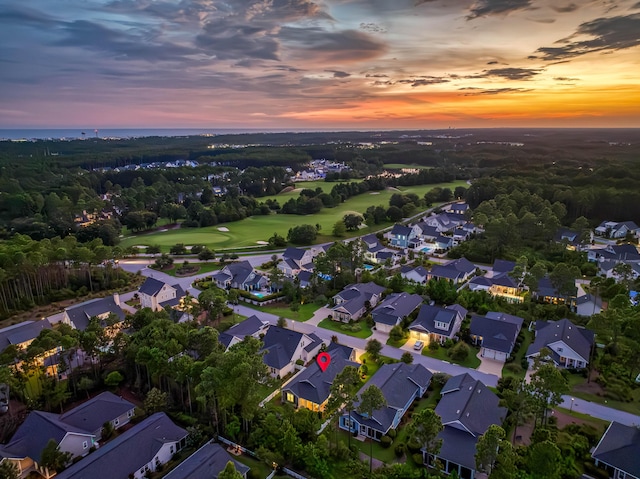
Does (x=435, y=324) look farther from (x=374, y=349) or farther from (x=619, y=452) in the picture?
(x=619, y=452)


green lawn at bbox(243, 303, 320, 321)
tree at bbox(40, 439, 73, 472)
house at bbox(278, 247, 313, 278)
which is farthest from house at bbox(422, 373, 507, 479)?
house at bbox(278, 247, 313, 278)

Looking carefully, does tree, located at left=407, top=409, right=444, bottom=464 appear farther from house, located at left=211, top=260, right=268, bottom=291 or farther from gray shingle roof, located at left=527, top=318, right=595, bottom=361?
house, located at left=211, top=260, right=268, bottom=291

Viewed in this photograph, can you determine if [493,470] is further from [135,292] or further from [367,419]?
[135,292]

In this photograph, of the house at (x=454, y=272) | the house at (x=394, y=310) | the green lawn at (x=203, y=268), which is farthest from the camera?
the green lawn at (x=203, y=268)

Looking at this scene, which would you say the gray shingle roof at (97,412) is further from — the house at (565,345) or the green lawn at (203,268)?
the house at (565,345)

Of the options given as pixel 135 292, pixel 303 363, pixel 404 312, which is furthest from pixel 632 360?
pixel 135 292

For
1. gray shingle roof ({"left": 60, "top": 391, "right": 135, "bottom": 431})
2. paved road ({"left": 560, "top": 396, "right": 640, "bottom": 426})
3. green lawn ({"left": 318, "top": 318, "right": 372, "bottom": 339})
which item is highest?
gray shingle roof ({"left": 60, "top": 391, "right": 135, "bottom": 431})

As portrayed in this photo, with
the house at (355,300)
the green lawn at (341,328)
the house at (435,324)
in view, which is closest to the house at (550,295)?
the house at (435,324)
